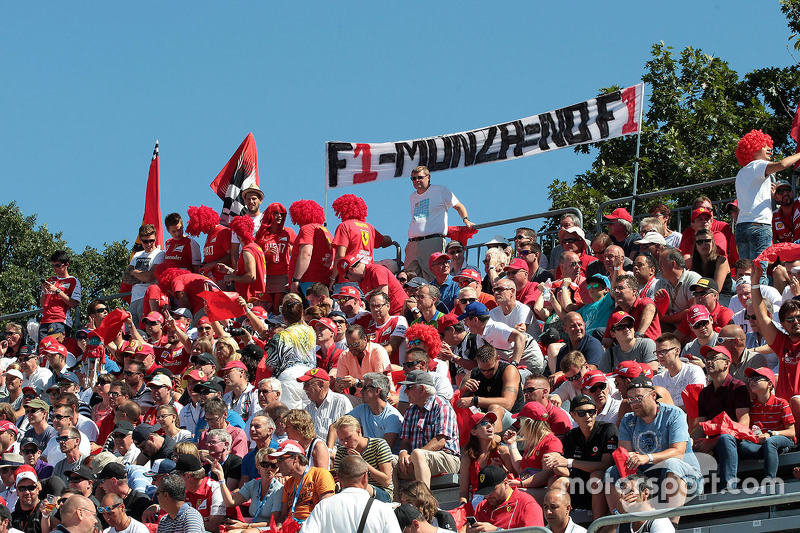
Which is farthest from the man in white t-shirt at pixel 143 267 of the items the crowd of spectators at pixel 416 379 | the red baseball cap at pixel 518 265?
the red baseball cap at pixel 518 265

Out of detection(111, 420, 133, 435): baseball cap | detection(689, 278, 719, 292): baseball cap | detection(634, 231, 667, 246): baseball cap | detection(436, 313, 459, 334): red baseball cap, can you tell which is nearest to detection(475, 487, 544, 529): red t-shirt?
detection(689, 278, 719, 292): baseball cap

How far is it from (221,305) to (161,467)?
4.01 meters

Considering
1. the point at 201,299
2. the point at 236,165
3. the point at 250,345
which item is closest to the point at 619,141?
the point at 236,165

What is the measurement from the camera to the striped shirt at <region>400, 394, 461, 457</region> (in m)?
9.71

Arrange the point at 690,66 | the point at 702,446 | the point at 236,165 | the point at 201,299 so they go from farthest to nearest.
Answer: the point at 690,66 < the point at 236,165 < the point at 201,299 < the point at 702,446

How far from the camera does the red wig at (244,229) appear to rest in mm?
15508

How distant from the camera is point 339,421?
9.48 m

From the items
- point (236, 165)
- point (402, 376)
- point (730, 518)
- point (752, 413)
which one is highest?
point (236, 165)

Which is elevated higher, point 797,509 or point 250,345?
point 250,345

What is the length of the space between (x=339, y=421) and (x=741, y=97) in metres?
17.8

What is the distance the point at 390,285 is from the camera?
44.8ft

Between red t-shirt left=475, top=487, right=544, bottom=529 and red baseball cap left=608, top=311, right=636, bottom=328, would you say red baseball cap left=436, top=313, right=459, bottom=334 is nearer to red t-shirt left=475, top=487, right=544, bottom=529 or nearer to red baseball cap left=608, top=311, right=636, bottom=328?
red baseball cap left=608, top=311, right=636, bottom=328

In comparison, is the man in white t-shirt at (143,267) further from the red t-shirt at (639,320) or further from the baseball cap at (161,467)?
the red t-shirt at (639,320)

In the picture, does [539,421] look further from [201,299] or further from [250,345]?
[201,299]
